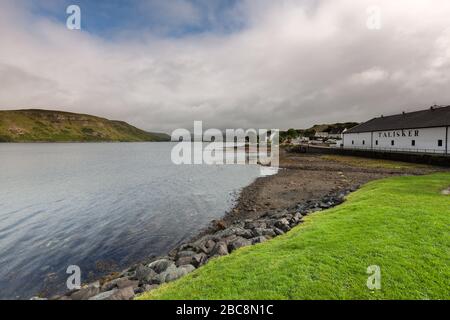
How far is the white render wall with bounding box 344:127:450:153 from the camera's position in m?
43.9

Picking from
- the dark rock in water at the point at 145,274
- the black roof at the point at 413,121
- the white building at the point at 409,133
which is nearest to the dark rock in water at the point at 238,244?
the dark rock in water at the point at 145,274

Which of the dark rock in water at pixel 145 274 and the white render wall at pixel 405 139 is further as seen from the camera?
the white render wall at pixel 405 139

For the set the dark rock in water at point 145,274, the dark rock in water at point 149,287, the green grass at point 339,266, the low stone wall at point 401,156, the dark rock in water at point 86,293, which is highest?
the low stone wall at point 401,156

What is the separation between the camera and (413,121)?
5181 centimetres

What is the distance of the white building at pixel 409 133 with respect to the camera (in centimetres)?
4384

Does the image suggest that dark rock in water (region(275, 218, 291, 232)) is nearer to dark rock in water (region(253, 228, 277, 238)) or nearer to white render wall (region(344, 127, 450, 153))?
dark rock in water (region(253, 228, 277, 238))

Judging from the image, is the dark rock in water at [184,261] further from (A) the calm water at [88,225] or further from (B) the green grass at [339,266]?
(A) the calm water at [88,225]

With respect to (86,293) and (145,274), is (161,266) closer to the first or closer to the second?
(145,274)

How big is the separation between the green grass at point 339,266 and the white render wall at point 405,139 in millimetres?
46330

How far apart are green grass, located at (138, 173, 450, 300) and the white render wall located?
4633 cm

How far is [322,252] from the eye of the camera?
7.03m

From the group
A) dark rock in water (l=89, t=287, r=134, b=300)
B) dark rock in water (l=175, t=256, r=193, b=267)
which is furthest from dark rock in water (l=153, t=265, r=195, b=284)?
dark rock in water (l=175, t=256, r=193, b=267)
